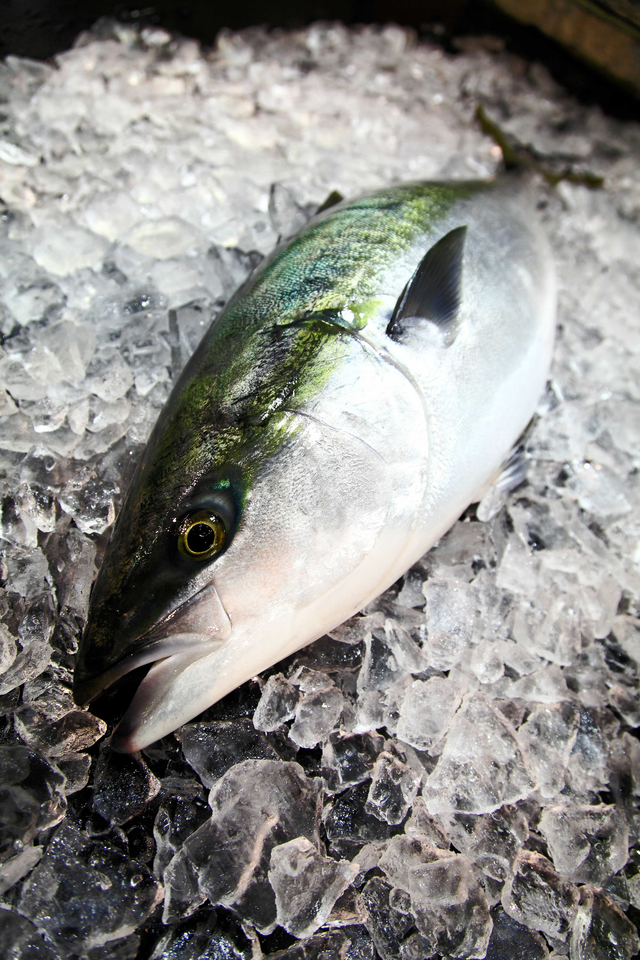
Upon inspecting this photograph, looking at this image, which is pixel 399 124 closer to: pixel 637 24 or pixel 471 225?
pixel 637 24

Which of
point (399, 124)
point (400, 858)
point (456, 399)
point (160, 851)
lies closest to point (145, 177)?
point (399, 124)

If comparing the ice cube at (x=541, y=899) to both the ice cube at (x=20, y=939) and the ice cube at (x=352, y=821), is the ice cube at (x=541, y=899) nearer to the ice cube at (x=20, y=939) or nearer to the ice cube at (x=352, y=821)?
the ice cube at (x=352, y=821)

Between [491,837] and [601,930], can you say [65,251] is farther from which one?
[601,930]

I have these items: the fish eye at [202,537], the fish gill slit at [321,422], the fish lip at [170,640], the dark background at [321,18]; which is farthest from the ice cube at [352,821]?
the dark background at [321,18]

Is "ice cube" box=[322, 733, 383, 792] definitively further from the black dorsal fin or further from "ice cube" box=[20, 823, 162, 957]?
the black dorsal fin

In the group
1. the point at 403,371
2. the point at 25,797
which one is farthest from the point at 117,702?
the point at 403,371

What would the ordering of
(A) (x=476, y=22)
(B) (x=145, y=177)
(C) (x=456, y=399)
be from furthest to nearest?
Answer: 1. (A) (x=476, y=22)
2. (B) (x=145, y=177)
3. (C) (x=456, y=399)
